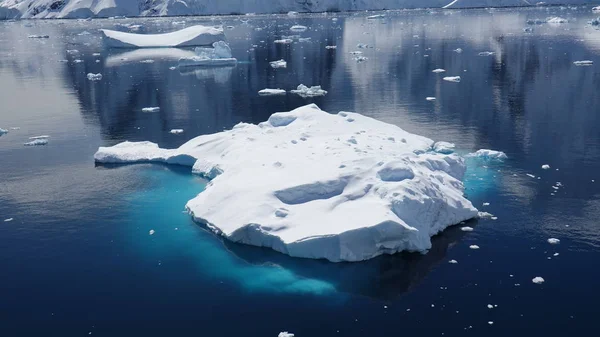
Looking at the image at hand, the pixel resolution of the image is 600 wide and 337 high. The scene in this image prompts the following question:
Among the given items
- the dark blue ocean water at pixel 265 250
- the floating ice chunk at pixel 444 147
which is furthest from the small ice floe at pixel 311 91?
the floating ice chunk at pixel 444 147

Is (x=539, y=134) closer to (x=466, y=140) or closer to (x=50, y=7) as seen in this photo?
(x=466, y=140)

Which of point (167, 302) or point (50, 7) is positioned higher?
point (50, 7)

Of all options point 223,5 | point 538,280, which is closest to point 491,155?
point 538,280

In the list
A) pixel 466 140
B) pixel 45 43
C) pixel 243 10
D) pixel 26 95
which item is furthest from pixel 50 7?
pixel 466 140

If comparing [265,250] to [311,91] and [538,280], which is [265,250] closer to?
[538,280]

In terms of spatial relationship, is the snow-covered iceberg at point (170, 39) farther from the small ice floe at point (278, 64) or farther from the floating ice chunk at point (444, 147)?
the floating ice chunk at point (444, 147)
